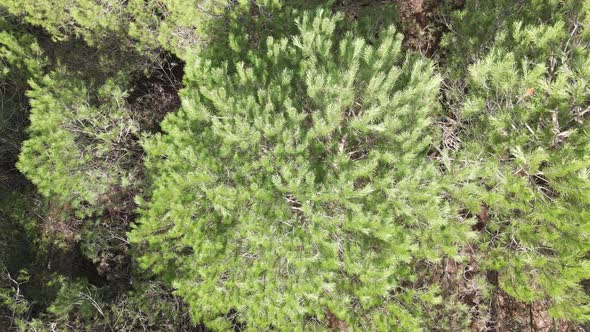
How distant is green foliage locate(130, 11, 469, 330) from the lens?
4.92 meters

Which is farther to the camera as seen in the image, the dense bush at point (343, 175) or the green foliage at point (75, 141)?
the green foliage at point (75, 141)

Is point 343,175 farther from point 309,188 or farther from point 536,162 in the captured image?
point 536,162

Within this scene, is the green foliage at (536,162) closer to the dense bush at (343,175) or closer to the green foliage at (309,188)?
the dense bush at (343,175)

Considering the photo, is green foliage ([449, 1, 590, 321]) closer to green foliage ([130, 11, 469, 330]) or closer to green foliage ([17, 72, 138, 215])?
green foliage ([130, 11, 469, 330])

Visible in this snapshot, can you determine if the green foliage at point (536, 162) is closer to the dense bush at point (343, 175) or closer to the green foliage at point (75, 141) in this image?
the dense bush at point (343, 175)

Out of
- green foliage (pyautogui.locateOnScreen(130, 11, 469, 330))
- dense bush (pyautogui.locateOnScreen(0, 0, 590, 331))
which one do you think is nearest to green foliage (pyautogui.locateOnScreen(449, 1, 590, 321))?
dense bush (pyautogui.locateOnScreen(0, 0, 590, 331))

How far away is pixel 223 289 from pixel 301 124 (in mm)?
2764

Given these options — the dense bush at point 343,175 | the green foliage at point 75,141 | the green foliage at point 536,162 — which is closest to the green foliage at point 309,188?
the dense bush at point 343,175

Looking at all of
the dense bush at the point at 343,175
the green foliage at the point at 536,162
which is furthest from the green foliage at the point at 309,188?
the green foliage at the point at 536,162

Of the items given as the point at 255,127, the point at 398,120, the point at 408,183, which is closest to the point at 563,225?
the point at 408,183

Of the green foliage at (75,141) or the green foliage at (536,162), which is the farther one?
the green foliage at (75,141)

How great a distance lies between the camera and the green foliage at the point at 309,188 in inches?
194

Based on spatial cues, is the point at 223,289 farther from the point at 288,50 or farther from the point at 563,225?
the point at 563,225

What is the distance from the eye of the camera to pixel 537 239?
5328 mm
